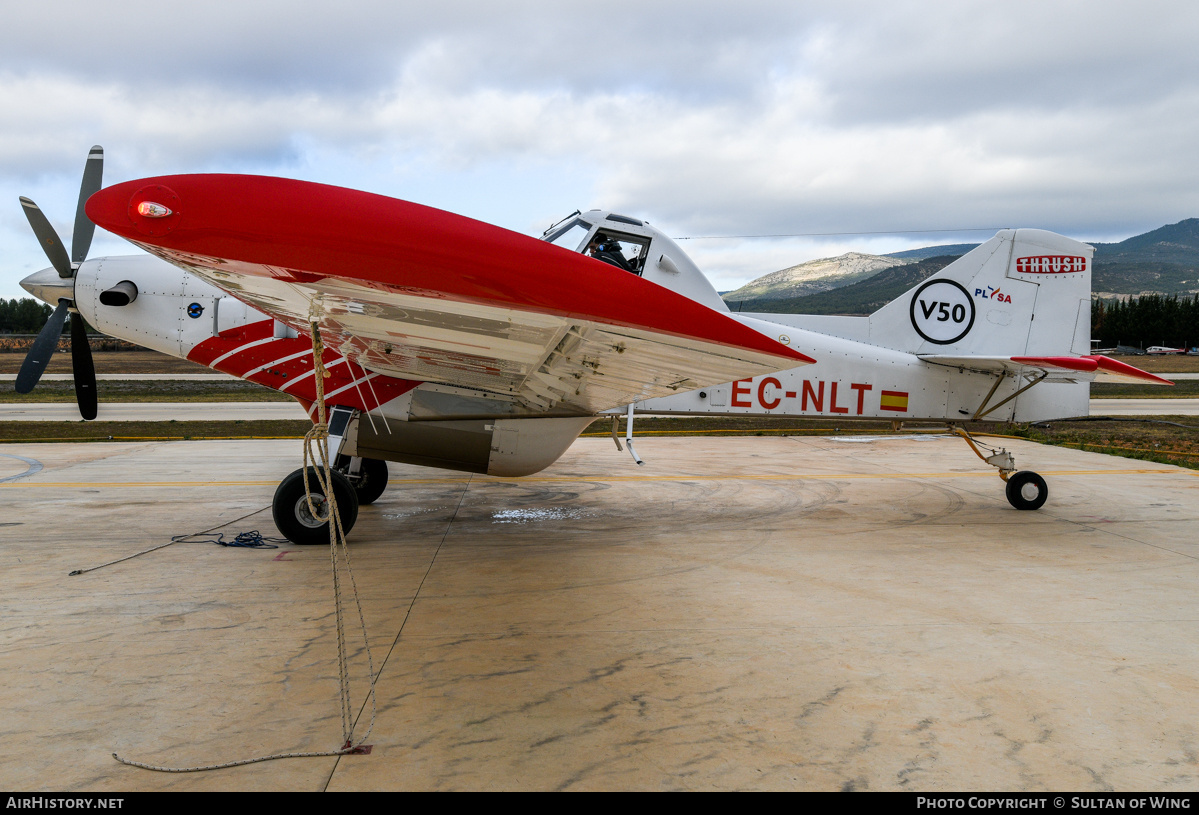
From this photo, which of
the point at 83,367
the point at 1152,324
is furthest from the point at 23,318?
the point at 1152,324

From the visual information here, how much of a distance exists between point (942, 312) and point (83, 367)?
9.37 m

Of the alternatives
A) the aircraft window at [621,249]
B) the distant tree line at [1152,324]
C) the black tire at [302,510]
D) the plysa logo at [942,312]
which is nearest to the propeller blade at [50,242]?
the black tire at [302,510]

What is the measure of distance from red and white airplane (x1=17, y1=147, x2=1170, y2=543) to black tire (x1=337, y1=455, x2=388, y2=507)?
31mm

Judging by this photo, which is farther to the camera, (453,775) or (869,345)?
(869,345)

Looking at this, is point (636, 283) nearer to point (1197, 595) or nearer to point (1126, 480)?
point (1197, 595)

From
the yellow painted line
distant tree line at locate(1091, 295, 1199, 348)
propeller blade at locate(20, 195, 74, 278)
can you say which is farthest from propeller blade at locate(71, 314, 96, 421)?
distant tree line at locate(1091, 295, 1199, 348)

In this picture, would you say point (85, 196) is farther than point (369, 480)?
No

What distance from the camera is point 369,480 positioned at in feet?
25.8

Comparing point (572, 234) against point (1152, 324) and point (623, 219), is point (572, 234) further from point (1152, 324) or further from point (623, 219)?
point (1152, 324)

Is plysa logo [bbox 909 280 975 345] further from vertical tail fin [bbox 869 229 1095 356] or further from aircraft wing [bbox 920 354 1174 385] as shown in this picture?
aircraft wing [bbox 920 354 1174 385]

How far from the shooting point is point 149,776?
258cm

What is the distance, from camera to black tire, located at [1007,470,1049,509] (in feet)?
25.6

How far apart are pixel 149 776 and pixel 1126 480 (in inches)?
451
